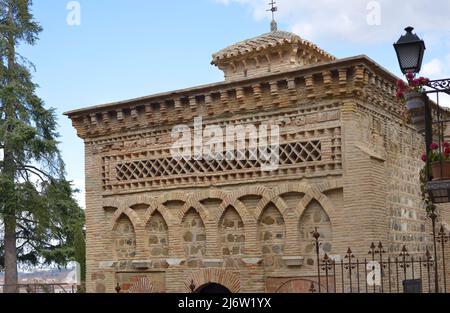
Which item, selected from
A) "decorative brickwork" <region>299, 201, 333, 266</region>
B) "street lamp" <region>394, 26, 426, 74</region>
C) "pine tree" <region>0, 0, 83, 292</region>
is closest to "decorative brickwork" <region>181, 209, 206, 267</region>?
"decorative brickwork" <region>299, 201, 333, 266</region>

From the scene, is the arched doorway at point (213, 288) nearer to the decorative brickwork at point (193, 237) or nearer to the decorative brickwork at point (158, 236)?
the decorative brickwork at point (193, 237)

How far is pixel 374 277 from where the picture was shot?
11.4m

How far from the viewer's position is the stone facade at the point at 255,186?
38.8ft

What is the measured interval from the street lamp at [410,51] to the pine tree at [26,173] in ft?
57.4

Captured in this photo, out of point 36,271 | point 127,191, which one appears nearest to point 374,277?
point 127,191

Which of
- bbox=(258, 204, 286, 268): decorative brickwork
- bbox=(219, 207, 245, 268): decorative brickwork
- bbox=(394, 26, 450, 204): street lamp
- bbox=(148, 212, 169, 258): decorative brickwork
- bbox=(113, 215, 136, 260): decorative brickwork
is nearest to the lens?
bbox=(394, 26, 450, 204): street lamp

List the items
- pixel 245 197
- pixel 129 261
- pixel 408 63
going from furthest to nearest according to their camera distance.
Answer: pixel 129 261, pixel 245 197, pixel 408 63

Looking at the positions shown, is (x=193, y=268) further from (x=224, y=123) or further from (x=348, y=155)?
(x=348, y=155)

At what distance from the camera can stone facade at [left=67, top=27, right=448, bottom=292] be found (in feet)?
38.8

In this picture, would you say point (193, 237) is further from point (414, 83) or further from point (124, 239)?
point (414, 83)

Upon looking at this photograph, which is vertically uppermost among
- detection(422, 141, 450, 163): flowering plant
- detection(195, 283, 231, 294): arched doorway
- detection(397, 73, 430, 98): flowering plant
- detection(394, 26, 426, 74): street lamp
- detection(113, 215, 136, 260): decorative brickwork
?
detection(394, 26, 426, 74): street lamp

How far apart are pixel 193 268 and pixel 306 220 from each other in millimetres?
2485

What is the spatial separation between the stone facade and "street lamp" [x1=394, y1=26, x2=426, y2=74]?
11.1ft

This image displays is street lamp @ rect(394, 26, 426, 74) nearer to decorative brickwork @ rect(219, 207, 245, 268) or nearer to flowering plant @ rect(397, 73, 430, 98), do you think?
flowering plant @ rect(397, 73, 430, 98)
